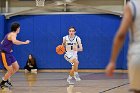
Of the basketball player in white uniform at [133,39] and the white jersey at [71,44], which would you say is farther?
the white jersey at [71,44]

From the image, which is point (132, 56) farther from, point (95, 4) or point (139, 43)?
point (95, 4)

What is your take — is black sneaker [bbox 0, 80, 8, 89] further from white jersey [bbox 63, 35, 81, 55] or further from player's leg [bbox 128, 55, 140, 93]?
player's leg [bbox 128, 55, 140, 93]

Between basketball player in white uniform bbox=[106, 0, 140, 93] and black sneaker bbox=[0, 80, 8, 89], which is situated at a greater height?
basketball player in white uniform bbox=[106, 0, 140, 93]

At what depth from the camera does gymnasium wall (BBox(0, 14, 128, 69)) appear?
15484 mm

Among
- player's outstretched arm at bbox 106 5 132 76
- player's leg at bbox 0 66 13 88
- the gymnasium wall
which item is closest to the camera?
player's outstretched arm at bbox 106 5 132 76

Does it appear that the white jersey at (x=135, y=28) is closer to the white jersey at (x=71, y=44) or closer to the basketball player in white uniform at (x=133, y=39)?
the basketball player in white uniform at (x=133, y=39)

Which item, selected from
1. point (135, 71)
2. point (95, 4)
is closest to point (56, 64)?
point (95, 4)

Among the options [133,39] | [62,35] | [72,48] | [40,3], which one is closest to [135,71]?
[133,39]

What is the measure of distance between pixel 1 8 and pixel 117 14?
5677 mm

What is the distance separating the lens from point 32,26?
15852 millimetres

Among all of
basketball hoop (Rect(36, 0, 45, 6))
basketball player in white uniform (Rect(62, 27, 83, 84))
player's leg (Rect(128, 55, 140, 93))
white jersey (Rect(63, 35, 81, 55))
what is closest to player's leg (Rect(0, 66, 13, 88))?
basketball player in white uniform (Rect(62, 27, 83, 84))

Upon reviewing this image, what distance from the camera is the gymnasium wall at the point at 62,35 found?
15484mm

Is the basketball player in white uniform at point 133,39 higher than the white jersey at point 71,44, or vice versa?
the basketball player in white uniform at point 133,39

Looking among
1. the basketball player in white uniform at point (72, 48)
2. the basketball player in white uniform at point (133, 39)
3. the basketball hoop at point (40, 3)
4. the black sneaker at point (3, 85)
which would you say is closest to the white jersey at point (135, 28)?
the basketball player in white uniform at point (133, 39)
